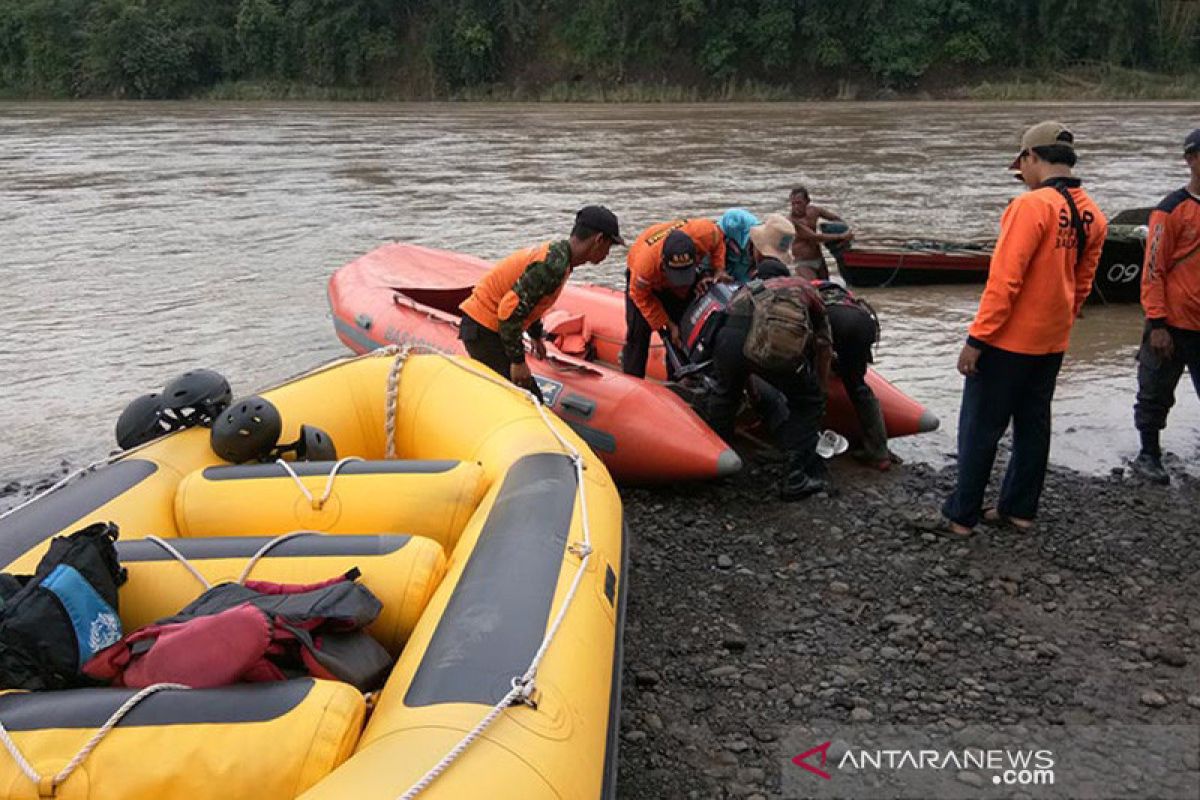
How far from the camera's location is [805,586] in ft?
12.6

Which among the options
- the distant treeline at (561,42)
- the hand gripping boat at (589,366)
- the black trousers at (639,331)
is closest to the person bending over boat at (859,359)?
the hand gripping boat at (589,366)

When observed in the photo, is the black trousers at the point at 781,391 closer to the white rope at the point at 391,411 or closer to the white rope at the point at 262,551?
the white rope at the point at 391,411

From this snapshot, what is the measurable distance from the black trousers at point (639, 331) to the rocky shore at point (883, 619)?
34.6 inches

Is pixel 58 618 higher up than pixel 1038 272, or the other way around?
pixel 1038 272

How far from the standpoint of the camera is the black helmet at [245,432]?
12.4ft

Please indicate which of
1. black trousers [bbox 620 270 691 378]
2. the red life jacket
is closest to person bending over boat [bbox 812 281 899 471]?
black trousers [bbox 620 270 691 378]

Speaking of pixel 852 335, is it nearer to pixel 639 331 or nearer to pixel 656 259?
pixel 656 259

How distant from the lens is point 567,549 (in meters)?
2.97

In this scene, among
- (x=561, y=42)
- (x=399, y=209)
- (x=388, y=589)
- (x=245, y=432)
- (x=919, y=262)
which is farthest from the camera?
(x=561, y=42)

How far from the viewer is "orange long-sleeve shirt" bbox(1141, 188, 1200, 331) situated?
13.8 feet

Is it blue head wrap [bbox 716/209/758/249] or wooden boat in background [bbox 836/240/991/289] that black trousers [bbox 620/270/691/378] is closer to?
blue head wrap [bbox 716/209/758/249]

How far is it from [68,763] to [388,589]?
35.3 inches

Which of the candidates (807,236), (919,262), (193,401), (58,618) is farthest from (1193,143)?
(919,262)

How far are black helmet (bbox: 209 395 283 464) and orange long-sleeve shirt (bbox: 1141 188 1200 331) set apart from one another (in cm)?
365
